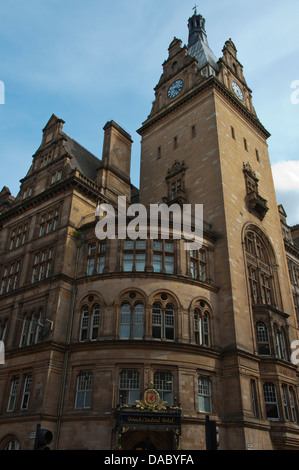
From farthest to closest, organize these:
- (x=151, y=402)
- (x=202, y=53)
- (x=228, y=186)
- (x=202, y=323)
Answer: (x=202, y=53) < (x=228, y=186) < (x=202, y=323) < (x=151, y=402)

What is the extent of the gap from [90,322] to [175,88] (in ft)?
97.2

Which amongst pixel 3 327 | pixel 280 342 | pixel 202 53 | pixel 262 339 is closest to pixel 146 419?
pixel 262 339

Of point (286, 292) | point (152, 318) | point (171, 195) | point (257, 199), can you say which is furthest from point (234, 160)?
point (152, 318)

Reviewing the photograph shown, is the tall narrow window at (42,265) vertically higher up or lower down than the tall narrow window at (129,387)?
higher up

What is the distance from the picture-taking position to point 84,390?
25.7 m

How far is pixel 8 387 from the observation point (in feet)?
93.2

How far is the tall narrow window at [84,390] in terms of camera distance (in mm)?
25328

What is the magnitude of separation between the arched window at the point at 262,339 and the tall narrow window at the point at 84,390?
1283 centimetres

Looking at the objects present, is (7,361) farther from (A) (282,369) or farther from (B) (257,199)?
(B) (257,199)

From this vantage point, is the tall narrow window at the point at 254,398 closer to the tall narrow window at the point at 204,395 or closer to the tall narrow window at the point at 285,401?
the tall narrow window at the point at 285,401

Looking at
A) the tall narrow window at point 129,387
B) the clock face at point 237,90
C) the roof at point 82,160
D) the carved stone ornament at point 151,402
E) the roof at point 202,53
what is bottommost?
the carved stone ornament at point 151,402

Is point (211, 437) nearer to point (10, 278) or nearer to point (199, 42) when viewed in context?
point (10, 278)

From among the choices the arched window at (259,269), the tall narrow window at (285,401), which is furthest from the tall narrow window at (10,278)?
the tall narrow window at (285,401)
